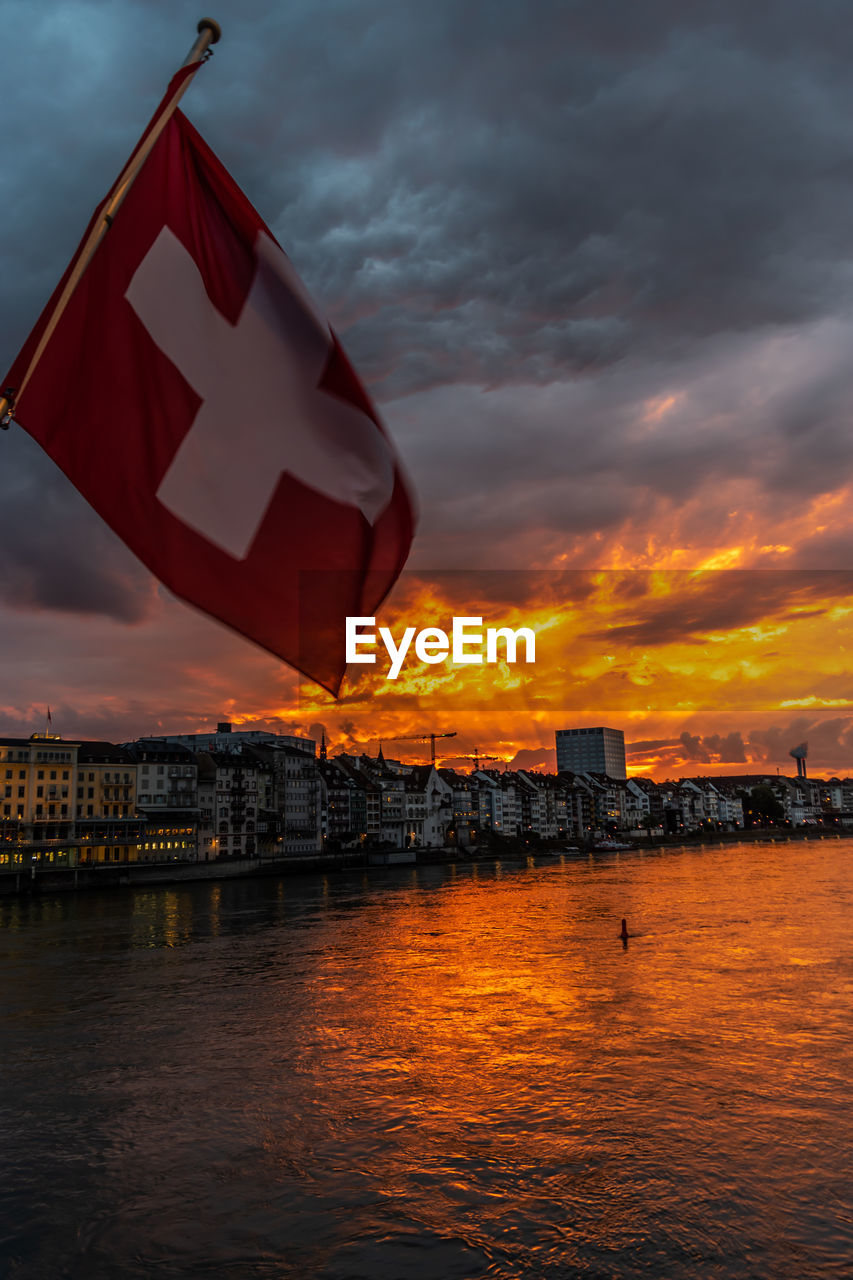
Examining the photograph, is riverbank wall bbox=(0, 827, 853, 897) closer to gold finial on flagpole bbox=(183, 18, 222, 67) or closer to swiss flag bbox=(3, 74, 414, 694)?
swiss flag bbox=(3, 74, 414, 694)

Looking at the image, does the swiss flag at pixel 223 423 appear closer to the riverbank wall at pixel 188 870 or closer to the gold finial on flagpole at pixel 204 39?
the gold finial on flagpole at pixel 204 39

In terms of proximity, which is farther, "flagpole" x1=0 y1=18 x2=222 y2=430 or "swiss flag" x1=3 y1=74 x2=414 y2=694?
"swiss flag" x1=3 y1=74 x2=414 y2=694

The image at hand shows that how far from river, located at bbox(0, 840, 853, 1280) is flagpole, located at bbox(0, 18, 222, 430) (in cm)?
1250

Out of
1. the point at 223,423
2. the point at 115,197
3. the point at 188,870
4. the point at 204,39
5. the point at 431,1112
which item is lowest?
the point at 188,870

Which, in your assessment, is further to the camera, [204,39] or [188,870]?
[188,870]

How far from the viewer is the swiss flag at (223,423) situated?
6574mm

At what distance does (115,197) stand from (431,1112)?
19.0 meters

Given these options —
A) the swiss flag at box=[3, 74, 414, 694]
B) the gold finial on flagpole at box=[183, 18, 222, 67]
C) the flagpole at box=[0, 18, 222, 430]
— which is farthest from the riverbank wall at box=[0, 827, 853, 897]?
the gold finial on flagpole at box=[183, 18, 222, 67]

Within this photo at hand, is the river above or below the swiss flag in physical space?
below

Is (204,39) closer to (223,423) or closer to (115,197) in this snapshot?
(115,197)

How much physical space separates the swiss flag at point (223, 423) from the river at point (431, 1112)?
427 inches

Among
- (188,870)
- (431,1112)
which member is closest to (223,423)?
(431,1112)

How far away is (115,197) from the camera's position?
18.5 feet

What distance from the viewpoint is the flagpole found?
5.62 m
